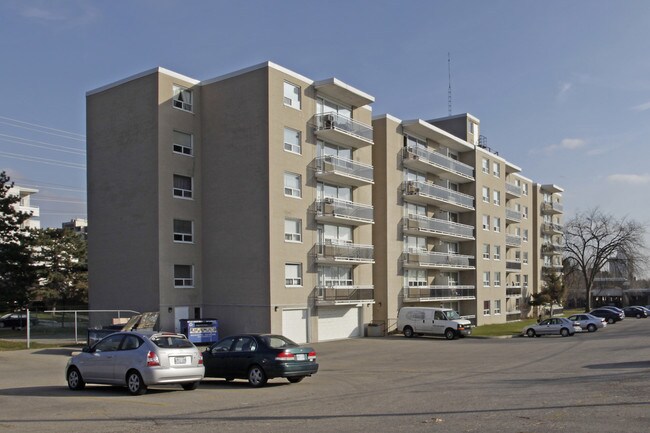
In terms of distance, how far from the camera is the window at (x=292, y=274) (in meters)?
37.9

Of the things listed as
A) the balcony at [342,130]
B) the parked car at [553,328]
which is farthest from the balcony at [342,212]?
the parked car at [553,328]

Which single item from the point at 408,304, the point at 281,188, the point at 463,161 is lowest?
A: the point at 408,304

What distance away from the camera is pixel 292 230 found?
127ft

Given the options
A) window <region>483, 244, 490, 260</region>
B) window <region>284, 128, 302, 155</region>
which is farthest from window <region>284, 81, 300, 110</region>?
window <region>483, 244, 490, 260</region>

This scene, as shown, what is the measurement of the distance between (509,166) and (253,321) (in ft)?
144

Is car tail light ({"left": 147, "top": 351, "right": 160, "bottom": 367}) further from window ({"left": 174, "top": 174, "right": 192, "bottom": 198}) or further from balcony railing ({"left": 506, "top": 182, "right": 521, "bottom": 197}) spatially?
balcony railing ({"left": 506, "top": 182, "right": 521, "bottom": 197})

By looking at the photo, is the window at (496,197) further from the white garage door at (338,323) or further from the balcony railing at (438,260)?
the white garage door at (338,323)

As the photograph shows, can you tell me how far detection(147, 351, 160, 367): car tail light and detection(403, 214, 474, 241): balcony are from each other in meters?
34.3

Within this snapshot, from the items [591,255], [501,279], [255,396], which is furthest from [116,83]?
[591,255]

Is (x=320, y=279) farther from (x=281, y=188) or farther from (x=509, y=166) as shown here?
(x=509, y=166)

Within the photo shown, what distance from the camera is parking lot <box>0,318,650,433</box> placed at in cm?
1133

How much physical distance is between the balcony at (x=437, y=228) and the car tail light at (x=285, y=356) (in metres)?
31.2

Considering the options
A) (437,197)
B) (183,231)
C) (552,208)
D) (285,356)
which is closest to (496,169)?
(437,197)

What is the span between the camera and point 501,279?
214 feet
